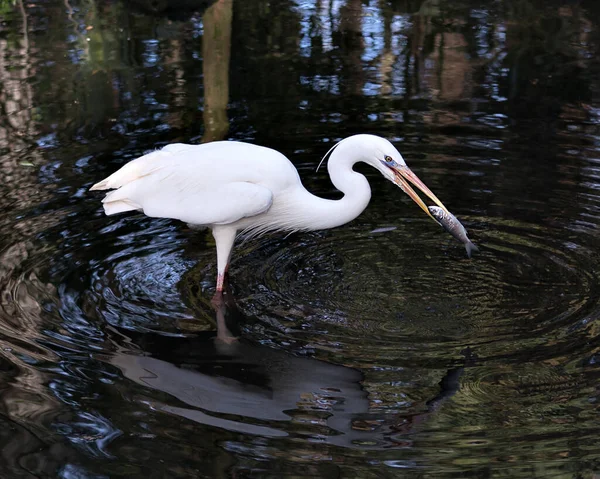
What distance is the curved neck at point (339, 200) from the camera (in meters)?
5.14

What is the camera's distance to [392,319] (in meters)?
4.80

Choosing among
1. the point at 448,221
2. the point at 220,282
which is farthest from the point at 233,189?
the point at 448,221

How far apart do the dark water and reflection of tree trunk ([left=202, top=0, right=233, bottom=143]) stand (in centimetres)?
2

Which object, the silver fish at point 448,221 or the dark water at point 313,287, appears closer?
the dark water at point 313,287

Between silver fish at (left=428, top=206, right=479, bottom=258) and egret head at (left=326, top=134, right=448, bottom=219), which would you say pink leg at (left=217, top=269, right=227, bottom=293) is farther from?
silver fish at (left=428, top=206, right=479, bottom=258)

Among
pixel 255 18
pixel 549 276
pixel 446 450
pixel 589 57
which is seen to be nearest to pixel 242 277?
pixel 549 276

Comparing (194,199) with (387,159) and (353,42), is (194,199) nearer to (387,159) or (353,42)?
(387,159)

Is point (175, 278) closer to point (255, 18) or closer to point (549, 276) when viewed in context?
point (549, 276)

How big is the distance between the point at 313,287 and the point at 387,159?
0.86 meters

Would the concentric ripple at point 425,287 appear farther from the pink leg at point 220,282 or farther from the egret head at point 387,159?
the egret head at point 387,159

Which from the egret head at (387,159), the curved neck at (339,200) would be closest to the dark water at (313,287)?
the curved neck at (339,200)

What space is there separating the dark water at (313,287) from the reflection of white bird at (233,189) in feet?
1.15

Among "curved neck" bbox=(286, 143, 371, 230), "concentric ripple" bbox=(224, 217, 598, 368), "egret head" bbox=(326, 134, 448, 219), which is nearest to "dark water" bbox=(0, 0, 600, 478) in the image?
"concentric ripple" bbox=(224, 217, 598, 368)

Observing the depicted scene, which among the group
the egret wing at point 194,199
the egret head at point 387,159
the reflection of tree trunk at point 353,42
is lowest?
the reflection of tree trunk at point 353,42
